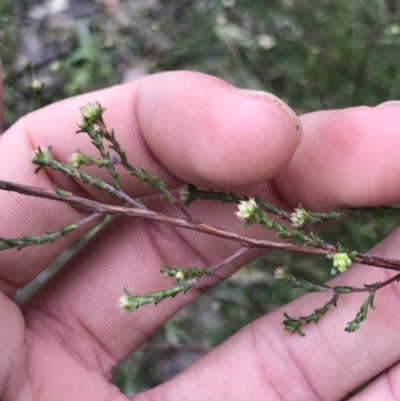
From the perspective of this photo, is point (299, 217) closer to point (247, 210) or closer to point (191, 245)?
point (247, 210)

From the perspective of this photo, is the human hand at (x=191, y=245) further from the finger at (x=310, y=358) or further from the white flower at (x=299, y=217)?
the white flower at (x=299, y=217)

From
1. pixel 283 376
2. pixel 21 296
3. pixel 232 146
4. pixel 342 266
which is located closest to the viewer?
pixel 342 266

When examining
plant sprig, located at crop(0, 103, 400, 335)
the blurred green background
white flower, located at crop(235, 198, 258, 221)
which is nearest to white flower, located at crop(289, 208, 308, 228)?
plant sprig, located at crop(0, 103, 400, 335)

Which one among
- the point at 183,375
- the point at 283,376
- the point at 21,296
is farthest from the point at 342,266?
the point at 21,296

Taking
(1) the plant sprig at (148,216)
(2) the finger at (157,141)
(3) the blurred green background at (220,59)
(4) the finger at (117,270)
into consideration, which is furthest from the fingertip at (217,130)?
(3) the blurred green background at (220,59)

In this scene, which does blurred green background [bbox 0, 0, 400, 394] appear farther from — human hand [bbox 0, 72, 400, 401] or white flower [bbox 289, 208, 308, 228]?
white flower [bbox 289, 208, 308, 228]

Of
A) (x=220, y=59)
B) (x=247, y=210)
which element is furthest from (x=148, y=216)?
(x=220, y=59)

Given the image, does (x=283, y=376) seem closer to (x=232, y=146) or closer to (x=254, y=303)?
(x=254, y=303)
